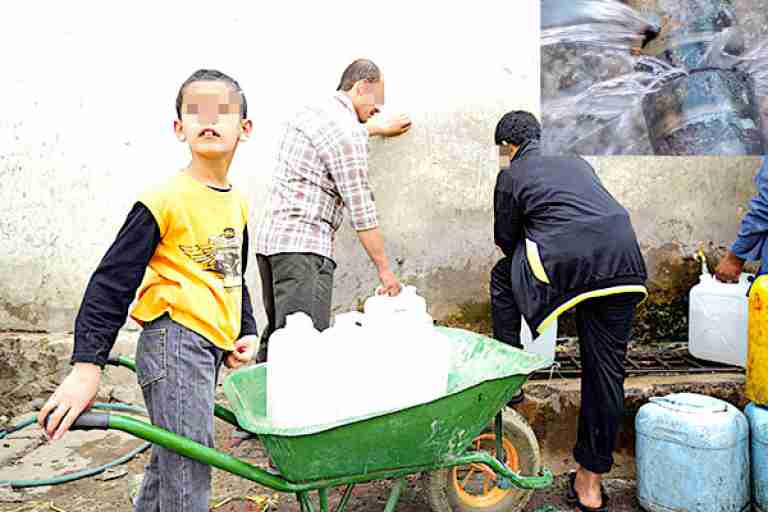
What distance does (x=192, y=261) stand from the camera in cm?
217

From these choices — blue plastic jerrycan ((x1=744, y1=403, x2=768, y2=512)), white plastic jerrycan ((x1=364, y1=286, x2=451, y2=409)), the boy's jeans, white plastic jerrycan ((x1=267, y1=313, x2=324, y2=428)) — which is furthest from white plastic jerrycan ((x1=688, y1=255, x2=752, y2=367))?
the boy's jeans

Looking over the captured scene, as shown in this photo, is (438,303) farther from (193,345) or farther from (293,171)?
(193,345)

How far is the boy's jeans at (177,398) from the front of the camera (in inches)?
83.7

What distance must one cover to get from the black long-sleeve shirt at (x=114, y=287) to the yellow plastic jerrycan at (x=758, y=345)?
2713mm

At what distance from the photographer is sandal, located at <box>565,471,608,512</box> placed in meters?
3.34

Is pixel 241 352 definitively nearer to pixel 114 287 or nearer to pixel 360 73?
pixel 114 287

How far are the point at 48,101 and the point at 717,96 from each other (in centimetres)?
437

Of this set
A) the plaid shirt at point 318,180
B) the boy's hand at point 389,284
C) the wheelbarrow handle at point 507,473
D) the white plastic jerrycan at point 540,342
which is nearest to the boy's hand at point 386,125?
the plaid shirt at point 318,180

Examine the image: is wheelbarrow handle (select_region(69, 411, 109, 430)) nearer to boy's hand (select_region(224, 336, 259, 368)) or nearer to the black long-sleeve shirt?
the black long-sleeve shirt

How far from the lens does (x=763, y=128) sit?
4.96 meters

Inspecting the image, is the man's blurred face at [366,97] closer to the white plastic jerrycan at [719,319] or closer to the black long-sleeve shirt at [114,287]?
the black long-sleeve shirt at [114,287]

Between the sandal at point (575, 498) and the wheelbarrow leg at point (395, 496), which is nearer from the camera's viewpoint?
the wheelbarrow leg at point (395, 496)

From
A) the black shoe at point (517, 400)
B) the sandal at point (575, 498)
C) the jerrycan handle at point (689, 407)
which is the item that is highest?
the jerrycan handle at point (689, 407)

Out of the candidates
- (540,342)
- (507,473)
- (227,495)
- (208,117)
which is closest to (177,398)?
(208,117)
